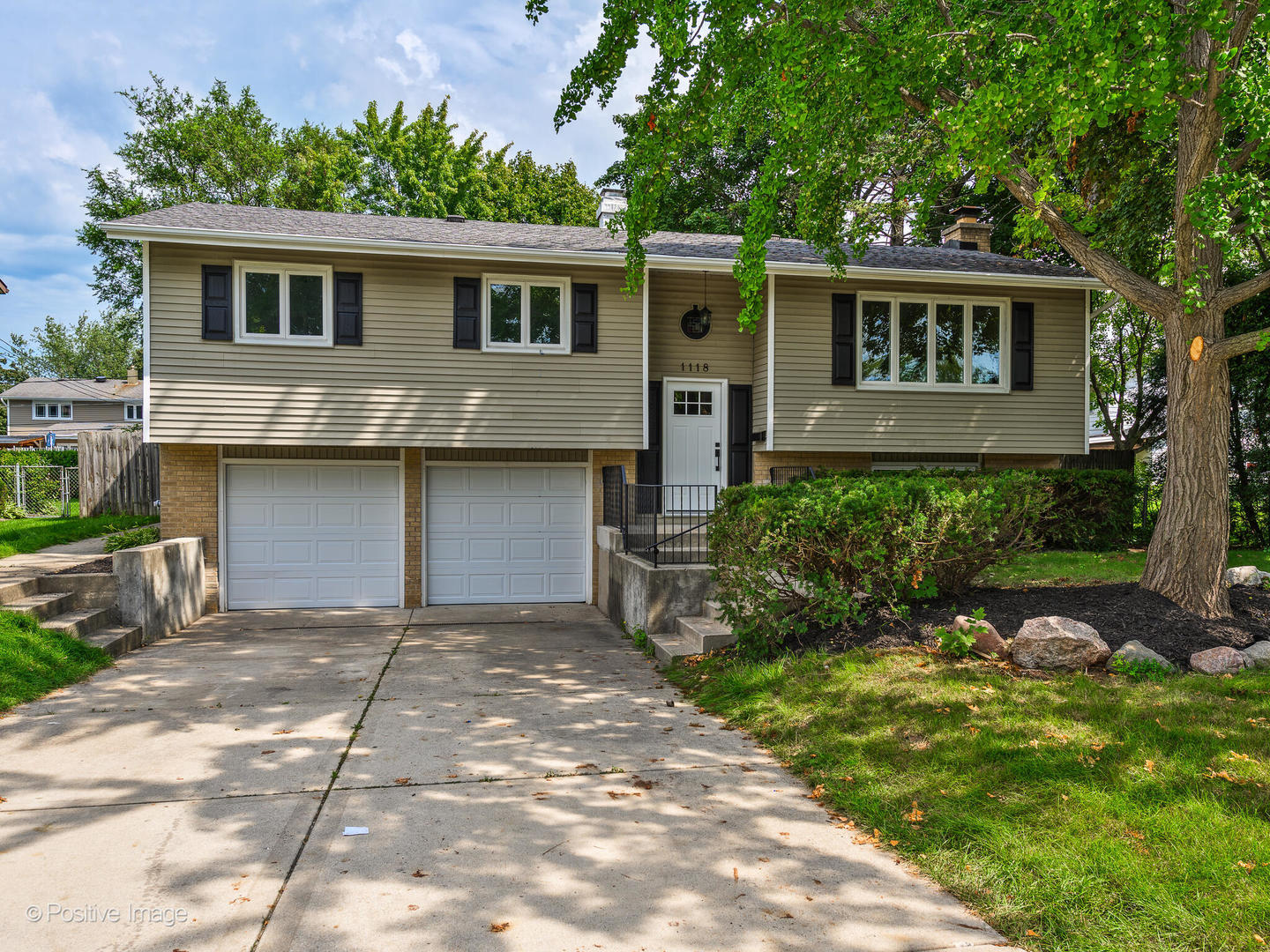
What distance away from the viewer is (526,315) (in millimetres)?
11133

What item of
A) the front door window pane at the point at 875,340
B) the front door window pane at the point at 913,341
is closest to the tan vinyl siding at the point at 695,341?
the front door window pane at the point at 875,340

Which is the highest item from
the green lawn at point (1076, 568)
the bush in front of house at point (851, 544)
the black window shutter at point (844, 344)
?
the black window shutter at point (844, 344)

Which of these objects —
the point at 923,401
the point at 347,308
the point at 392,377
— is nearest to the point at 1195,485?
the point at 923,401

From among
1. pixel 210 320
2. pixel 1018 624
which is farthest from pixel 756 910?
pixel 210 320

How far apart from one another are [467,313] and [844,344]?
5.74 m

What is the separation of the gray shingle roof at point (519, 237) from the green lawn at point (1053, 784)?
7.59 metres

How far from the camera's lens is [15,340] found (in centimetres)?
5700

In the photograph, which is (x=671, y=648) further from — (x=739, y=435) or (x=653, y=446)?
(x=739, y=435)

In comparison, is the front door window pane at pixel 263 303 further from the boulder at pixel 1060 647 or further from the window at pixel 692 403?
the boulder at pixel 1060 647

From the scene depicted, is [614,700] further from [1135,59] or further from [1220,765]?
[1135,59]

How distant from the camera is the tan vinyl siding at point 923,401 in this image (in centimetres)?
1166

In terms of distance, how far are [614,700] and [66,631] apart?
5.45 meters

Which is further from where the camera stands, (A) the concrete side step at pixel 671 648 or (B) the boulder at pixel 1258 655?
(A) the concrete side step at pixel 671 648

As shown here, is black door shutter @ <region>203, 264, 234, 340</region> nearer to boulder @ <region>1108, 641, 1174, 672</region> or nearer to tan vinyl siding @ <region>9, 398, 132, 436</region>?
boulder @ <region>1108, 641, 1174, 672</region>
